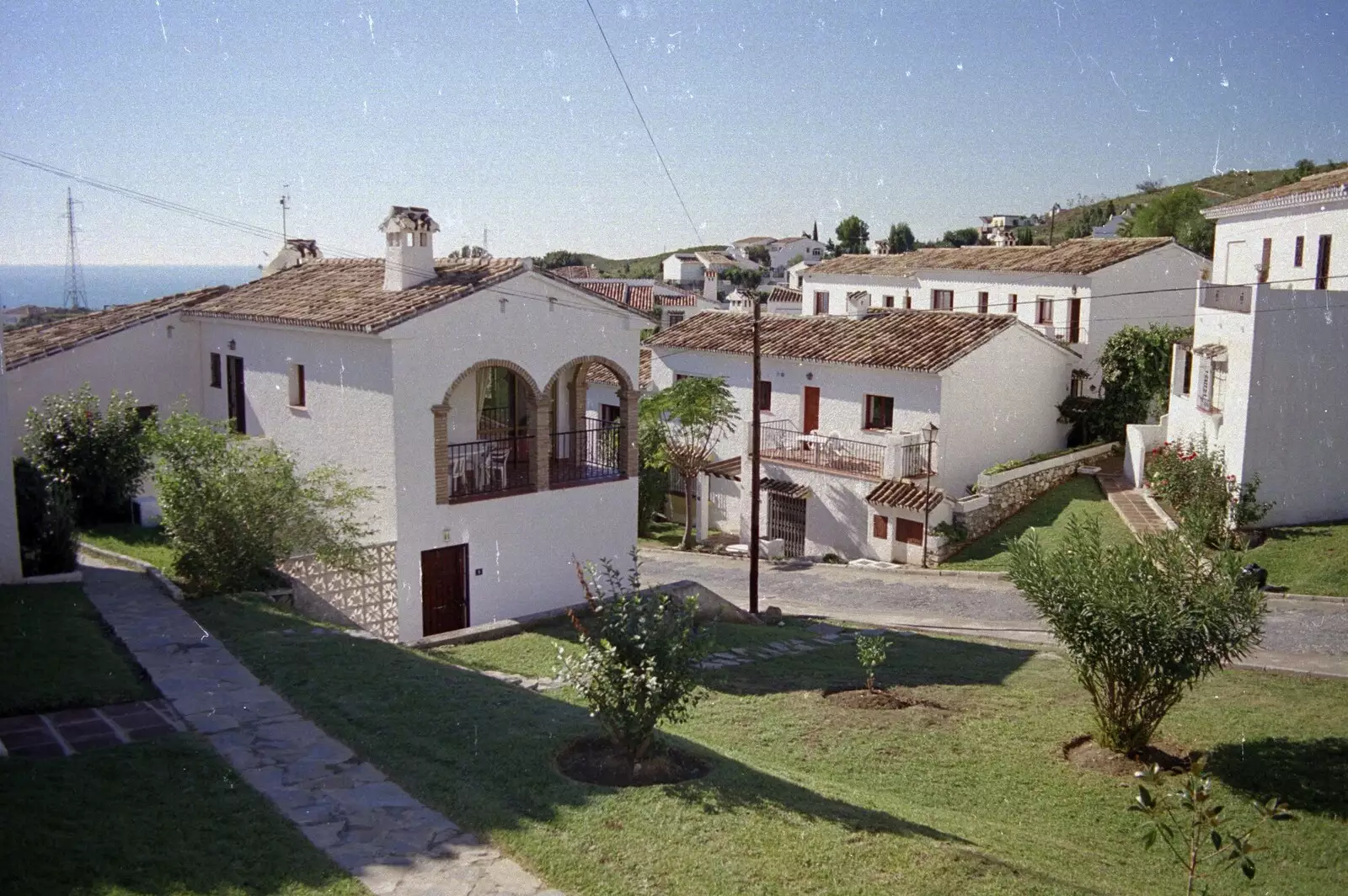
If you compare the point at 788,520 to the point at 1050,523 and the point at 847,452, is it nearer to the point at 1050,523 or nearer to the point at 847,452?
the point at 847,452

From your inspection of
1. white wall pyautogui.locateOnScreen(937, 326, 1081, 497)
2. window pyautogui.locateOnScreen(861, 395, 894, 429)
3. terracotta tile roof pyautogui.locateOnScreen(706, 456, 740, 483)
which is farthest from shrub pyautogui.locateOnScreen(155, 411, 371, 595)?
white wall pyautogui.locateOnScreen(937, 326, 1081, 497)

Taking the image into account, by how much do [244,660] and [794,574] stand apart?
15.2 m

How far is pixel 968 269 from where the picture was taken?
38375 millimetres

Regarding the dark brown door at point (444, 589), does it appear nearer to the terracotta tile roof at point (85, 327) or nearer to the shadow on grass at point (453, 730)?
the shadow on grass at point (453, 730)

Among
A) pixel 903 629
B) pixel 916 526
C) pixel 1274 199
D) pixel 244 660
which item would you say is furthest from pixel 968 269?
pixel 244 660

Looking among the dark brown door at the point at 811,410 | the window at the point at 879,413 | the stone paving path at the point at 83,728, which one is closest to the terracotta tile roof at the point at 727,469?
the dark brown door at the point at 811,410

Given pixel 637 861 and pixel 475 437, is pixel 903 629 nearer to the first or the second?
pixel 475 437

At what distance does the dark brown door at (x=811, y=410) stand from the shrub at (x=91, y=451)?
55.9 feet

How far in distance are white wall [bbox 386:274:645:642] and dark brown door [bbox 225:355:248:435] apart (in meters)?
6.24

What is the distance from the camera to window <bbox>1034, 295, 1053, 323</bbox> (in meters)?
34.5

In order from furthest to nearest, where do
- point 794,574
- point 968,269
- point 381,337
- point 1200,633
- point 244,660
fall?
point 968,269
point 794,574
point 381,337
point 244,660
point 1200,633

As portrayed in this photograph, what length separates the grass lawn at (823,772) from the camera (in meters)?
6.89

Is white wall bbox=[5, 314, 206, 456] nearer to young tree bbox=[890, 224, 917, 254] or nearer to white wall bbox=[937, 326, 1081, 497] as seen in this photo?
white wall bbox=[937, 326, 1081, 497]

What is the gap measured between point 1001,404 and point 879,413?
3324 millimetres
